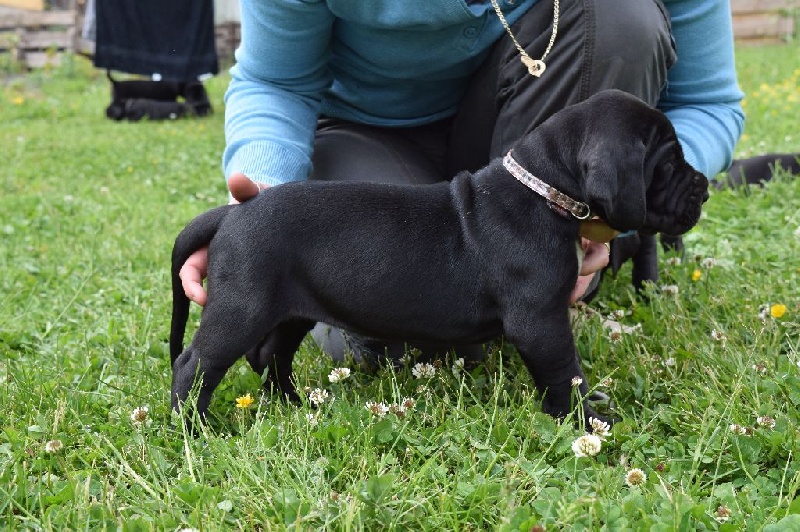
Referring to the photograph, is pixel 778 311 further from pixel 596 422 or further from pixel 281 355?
pixel 281 355

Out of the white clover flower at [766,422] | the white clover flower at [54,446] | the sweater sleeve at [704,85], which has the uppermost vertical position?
the sweater sleeve at [704,85]

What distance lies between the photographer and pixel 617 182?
2191 millimetres

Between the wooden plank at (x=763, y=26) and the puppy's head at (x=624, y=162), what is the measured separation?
1492 centimetres

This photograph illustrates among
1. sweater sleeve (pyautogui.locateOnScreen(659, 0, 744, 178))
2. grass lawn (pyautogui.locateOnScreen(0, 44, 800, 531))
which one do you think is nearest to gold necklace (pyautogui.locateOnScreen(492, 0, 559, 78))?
sweater sleeve (pyautogui.locateOnScreen(659, 0, 744, 178))

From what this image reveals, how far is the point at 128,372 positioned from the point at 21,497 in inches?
36.9

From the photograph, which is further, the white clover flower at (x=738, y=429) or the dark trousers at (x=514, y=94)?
the dark trousers at (x=514, y=94)

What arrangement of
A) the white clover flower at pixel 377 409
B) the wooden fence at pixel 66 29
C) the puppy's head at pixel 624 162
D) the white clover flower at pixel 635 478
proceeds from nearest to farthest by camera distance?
1. the white clover flower at pixel 635 478
2. the puppy's head at pixel 624 162
3. the white clover flower at pixel 377 409
4. the wooden fence at pixel 66 29

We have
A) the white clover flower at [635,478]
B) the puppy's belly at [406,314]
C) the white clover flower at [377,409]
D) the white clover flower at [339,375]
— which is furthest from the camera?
the white clover flower at [339,375]

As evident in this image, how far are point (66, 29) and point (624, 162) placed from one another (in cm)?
1573

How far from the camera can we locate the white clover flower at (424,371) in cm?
270

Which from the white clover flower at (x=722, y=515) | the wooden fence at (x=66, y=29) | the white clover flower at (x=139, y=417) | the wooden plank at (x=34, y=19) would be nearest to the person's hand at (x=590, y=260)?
the white clover flower at (x=722, y=515)

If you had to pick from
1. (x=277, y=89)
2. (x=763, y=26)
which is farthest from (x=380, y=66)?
(x=763, y=26)

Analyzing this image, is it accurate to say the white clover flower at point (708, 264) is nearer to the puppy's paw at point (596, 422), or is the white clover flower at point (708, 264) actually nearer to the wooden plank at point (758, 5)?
the puppy's paw at point (596, 422)

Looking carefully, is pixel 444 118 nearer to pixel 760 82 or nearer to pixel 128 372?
pixel 128 372
